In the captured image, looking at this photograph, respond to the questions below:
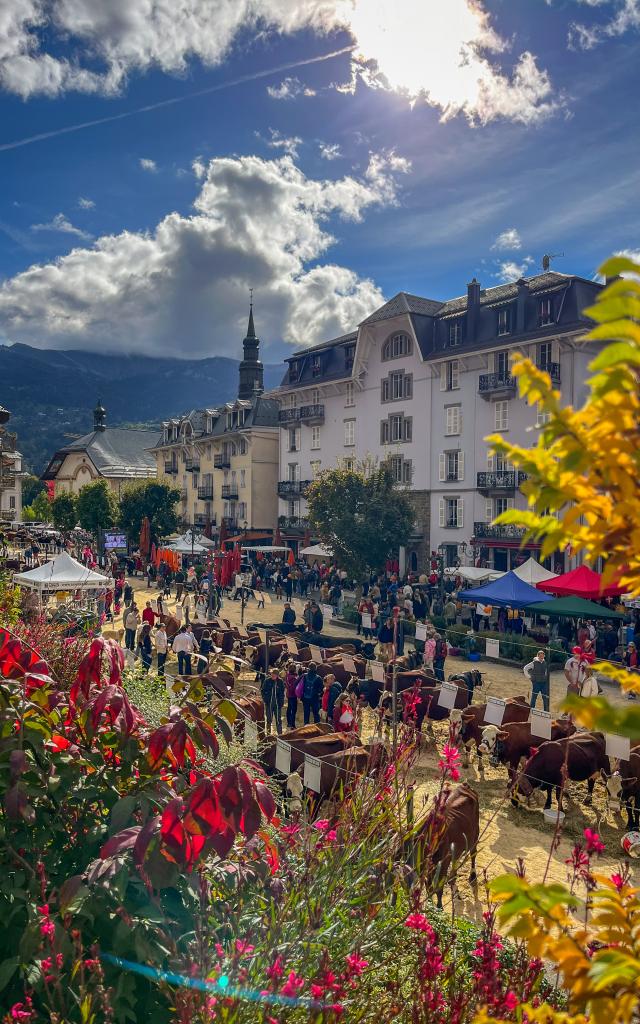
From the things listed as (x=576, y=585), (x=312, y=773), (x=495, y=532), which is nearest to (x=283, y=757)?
(x=312, y=773)

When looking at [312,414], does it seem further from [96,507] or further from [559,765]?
[559,765]

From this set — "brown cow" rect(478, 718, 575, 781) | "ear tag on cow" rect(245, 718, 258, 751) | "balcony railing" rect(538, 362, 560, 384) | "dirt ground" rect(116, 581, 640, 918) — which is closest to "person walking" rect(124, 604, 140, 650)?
"dirt ground" rect(116, 581, 640, 918)

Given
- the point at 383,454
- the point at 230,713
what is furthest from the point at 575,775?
the point at 383,454

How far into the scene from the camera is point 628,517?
180 centimetres

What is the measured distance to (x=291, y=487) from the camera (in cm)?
5019

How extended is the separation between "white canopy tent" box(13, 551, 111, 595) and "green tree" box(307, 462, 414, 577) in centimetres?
1173

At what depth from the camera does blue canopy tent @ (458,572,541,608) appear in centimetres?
2016

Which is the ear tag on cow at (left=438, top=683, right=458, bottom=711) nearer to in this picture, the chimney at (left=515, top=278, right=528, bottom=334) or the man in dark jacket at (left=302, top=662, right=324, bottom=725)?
the man in dark jacket at (left=302, top=662, right=324, bottom=725)

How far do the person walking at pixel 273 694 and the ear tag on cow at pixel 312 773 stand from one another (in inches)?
204

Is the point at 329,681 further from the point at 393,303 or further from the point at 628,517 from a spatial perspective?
the point at 393,303

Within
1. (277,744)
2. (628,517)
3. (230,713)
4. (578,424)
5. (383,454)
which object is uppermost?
(383,454)

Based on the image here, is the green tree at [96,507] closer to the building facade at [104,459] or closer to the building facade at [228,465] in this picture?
the building facade at [228,465]

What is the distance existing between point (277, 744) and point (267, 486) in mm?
44517

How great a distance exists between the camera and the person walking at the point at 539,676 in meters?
15.0
